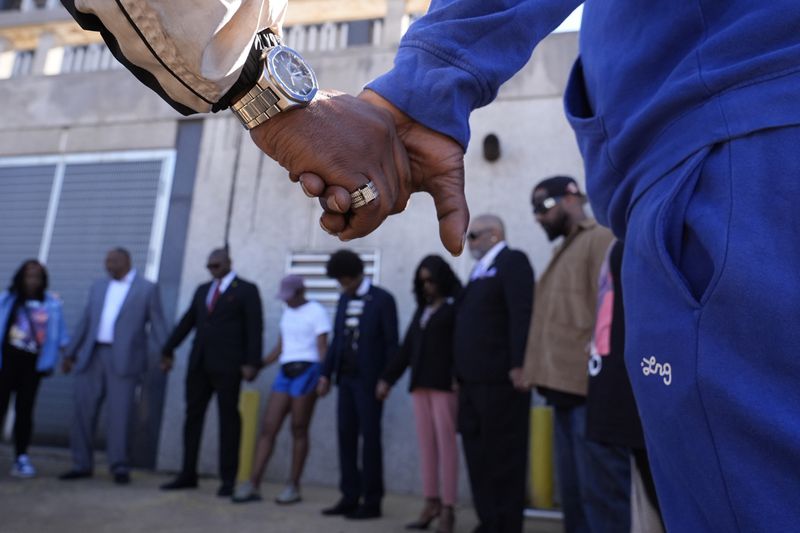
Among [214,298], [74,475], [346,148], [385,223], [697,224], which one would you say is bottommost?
[74,475]

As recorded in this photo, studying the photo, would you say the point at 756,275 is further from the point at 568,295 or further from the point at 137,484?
the point at 137,484

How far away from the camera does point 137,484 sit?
5891mm

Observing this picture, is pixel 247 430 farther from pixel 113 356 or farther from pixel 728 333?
pixel 728 333

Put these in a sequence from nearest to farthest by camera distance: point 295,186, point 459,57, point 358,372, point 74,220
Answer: point 459,57, point 358,372, point 295,186, point 74,220

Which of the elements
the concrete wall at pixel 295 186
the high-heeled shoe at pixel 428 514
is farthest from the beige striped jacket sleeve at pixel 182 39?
the concrete wall at pixel 295 186

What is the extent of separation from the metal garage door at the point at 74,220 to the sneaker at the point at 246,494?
284 centimetres

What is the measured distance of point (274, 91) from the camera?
0.94 metres

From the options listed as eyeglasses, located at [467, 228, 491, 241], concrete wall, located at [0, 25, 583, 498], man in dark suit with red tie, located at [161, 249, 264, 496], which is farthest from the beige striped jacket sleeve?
concrete wall, located at [0, 25, 583, 498]

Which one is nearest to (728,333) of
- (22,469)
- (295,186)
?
(22,469)

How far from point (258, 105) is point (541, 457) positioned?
4.79 metres

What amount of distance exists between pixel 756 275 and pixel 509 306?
3.29m

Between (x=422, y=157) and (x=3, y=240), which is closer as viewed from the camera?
(x=422, y=157)

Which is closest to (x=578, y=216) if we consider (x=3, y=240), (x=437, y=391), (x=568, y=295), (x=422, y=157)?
(x=568, y=295)

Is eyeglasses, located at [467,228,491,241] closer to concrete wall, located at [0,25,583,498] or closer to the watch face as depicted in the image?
concrete wall, located at [0,25,583,498]
